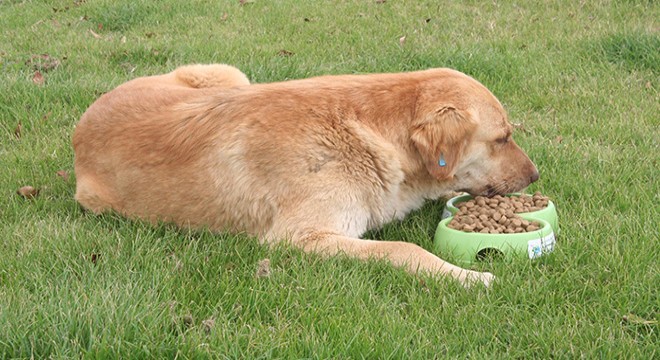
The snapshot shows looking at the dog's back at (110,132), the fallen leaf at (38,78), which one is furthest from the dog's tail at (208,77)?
the fallen leaf at (38,78)

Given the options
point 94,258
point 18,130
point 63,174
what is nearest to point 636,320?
point 94,258

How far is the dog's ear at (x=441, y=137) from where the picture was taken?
12.7ft

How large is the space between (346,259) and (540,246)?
37.7 inches

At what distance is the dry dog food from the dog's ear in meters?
0.25

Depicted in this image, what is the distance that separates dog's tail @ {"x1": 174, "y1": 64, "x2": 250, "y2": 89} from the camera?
5344 millimetres

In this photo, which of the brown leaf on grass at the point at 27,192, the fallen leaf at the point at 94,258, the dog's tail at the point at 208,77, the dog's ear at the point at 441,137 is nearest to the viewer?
the fallen leaf at the point at 94,258

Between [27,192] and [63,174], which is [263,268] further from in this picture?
[63,174]

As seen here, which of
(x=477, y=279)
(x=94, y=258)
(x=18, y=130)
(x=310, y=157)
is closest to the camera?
(x=477, y=279)

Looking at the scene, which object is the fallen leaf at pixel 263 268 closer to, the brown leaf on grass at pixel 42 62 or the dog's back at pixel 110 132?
the dog's back at pixel 110 132

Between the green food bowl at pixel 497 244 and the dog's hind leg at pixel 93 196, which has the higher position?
the green food bowl at pixel 497 244

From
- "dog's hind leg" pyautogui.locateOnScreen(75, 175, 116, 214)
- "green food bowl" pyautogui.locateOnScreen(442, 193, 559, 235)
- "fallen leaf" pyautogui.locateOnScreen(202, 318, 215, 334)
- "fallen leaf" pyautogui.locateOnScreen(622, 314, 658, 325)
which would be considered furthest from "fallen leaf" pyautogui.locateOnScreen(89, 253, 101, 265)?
"fallen leaf" pyautogui.locateOnScreen(622, 314, 658, 325)

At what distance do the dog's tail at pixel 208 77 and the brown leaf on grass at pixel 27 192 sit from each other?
1.29m

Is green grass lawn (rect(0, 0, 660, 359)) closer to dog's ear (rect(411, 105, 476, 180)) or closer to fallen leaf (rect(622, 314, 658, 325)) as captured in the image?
fallen leaf (rect(622, 314, 658, 325))

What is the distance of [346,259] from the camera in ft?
11.6
